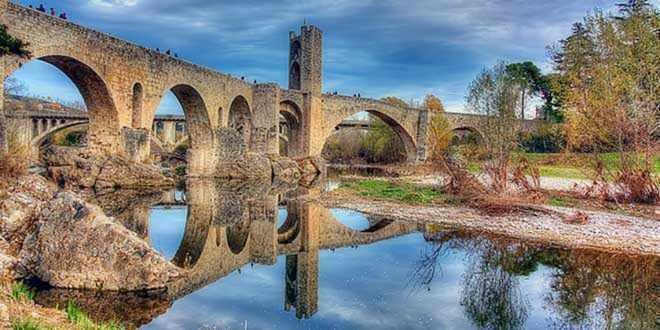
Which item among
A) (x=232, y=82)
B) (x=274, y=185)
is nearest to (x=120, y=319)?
(x=274, y=185)

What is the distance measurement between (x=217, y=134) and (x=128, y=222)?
2114 cm

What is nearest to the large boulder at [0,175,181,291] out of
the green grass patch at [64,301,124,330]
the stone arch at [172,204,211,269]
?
the stone arch at [172,204,211,269]

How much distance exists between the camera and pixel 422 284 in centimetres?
1065

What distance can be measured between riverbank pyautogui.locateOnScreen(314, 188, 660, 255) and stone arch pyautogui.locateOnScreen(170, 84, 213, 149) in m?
18.3

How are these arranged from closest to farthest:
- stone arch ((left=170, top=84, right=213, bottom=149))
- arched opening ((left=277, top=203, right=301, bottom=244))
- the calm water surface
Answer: the calm water surface, arched opening ((left=277, top=203, right=301, bottom=244)), stone arch ((left=170, top=84, right=213, bottom=149))

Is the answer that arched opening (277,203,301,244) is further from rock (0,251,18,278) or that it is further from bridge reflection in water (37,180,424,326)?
rock (0,251,18,278)

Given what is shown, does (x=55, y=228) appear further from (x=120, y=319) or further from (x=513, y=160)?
(x=513, y=160)

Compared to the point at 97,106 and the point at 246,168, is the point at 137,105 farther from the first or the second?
the point at 246,168

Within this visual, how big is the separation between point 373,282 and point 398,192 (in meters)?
13.5

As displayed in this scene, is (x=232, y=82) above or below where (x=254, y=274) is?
above

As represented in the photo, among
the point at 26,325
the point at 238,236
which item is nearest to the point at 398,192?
the point at 238,236

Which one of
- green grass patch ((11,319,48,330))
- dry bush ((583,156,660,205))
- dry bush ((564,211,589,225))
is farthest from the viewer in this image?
dry bush ((583,156,660,205))

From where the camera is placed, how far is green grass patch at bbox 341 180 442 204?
70.6 feet

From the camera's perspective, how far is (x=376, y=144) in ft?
208
